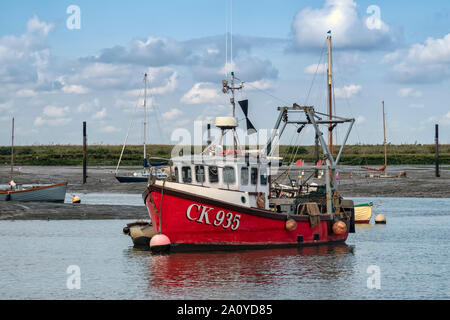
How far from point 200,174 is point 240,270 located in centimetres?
570

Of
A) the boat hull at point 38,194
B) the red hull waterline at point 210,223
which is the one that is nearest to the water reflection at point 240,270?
the red hull waterline at point 210,223

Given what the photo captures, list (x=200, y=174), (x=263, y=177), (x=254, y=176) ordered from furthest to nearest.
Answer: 1. (x=263, y=177)
2. (x=254, y=176)
3. (x=200, y=174)

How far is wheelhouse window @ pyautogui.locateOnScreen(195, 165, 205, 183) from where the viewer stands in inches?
1204

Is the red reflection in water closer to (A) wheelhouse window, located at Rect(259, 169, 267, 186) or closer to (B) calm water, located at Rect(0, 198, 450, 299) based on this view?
(B) calm water, located at Rect(0, 198, 450, 299)

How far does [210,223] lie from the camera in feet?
95.2

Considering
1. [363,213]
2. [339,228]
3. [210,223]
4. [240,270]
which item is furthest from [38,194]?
[240,270]

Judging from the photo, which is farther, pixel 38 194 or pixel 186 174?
pixel 38 194

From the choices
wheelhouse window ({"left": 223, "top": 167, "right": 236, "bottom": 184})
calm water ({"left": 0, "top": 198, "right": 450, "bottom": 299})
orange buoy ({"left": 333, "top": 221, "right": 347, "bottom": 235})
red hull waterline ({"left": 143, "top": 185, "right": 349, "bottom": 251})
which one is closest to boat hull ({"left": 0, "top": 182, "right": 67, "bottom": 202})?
calm water ({"left": 0, "top": 198, "right": 450, "bottom": 299})

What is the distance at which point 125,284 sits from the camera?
24156 millimetres

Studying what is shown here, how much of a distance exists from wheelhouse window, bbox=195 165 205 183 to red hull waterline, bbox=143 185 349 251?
7.67 ft

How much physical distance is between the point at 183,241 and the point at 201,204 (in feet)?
6.35

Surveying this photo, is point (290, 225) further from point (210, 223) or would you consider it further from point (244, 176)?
point (210, 223)
